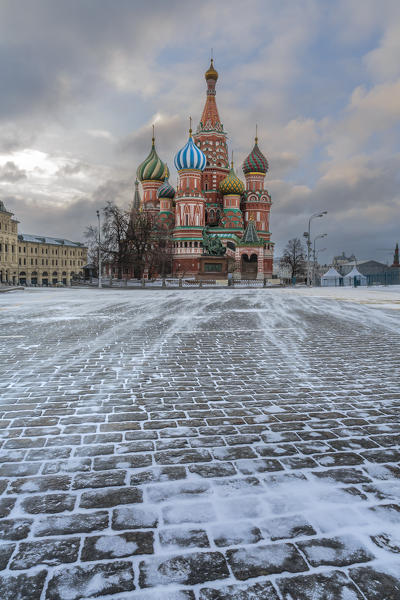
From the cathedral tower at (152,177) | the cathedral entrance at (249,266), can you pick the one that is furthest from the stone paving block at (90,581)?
the cathedral tower at (152,177)

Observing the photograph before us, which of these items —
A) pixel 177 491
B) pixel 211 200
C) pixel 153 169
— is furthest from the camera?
pixel 153 169

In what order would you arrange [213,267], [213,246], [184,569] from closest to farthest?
[184,569] → [213,267] → [213,246]

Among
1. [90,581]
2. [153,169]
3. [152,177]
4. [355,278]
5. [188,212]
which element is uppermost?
[153,169]

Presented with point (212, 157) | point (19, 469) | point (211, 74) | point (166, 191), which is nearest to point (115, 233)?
point (166, 191)

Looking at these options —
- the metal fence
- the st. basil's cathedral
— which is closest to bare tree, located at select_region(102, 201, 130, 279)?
the metal fence

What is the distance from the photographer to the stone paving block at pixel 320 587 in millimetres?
1646

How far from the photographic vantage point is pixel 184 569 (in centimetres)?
181

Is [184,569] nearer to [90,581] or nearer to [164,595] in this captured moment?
[164,595]

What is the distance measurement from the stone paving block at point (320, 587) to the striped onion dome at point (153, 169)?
229 feet

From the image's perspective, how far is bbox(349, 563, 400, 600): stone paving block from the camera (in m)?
1.66

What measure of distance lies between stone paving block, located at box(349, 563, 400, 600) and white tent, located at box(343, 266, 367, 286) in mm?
57582

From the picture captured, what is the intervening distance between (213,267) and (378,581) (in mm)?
54384

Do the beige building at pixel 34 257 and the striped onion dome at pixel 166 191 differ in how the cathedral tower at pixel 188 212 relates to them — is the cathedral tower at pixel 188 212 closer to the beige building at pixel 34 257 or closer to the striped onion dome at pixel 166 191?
the striped onion dome at pixel 166 191

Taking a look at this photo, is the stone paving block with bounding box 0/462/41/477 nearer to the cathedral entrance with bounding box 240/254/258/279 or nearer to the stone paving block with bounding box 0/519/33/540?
the stone paving block with bounding box 0/519/33/540
